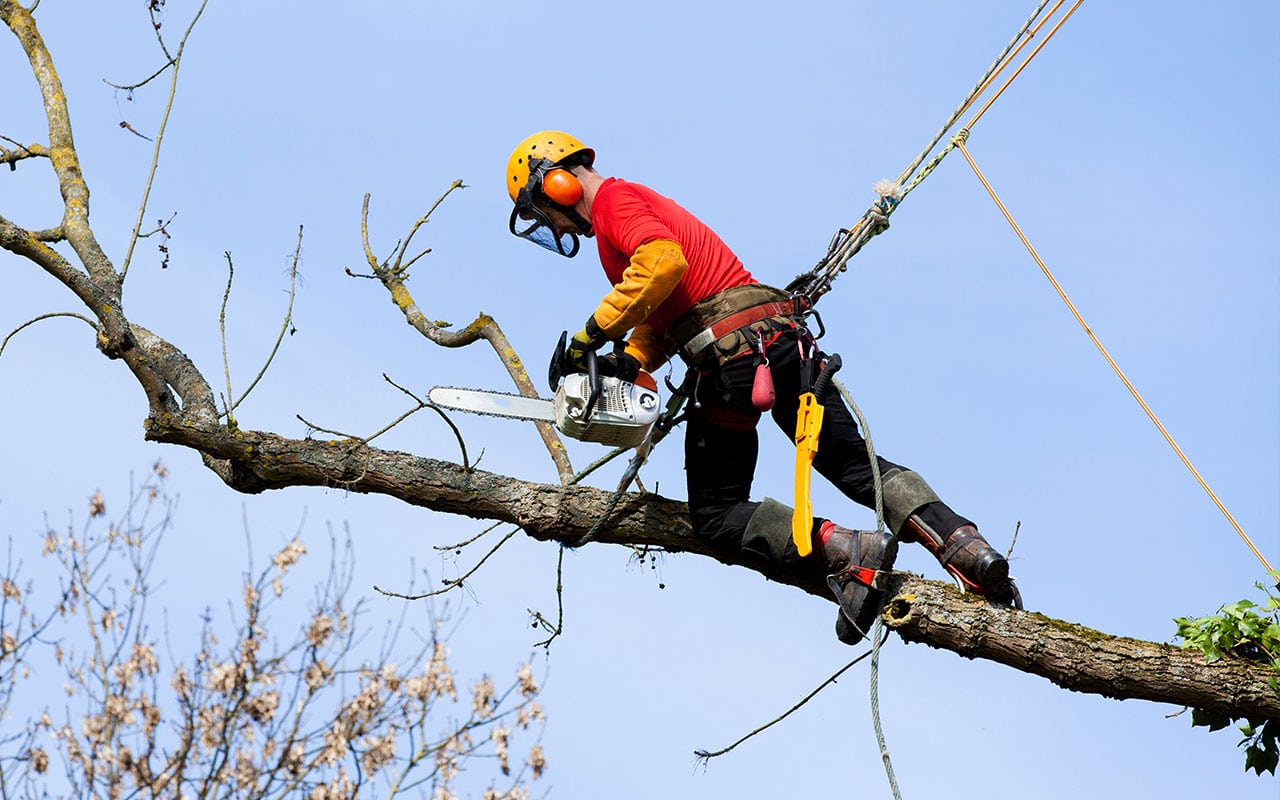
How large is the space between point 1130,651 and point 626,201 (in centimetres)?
207

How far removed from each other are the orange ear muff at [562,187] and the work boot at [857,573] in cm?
145

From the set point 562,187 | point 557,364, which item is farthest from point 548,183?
point 557,364

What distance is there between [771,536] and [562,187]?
1389mm

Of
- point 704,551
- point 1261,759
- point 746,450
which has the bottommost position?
point 1261,759

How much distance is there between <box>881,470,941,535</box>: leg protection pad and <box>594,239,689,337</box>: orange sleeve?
0.91 meters

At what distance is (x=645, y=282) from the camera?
164 inches

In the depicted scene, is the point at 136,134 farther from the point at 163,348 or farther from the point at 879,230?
the point at 879,230

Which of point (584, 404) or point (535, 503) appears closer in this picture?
point (584, 404)

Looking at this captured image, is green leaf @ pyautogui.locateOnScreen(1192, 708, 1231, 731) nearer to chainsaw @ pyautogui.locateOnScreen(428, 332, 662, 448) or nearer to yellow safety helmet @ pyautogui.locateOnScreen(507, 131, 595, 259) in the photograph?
chainsaw @ pyautogui.locateOnScreen(428, 332, 662, 448)

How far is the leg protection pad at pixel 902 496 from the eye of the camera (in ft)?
13.7

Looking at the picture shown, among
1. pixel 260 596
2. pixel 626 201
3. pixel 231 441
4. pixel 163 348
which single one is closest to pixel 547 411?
pixel 626 201

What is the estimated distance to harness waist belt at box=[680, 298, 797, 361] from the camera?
434 cm

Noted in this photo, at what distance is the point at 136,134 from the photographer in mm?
6047

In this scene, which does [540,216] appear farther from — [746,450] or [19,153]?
[19,153]
